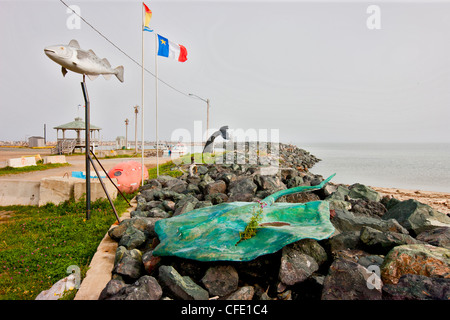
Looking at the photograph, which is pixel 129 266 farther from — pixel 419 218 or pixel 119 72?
pixel 119 72

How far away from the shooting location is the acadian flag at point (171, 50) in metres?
10.3

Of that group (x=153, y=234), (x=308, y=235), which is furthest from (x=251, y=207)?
(x=153, y=234)

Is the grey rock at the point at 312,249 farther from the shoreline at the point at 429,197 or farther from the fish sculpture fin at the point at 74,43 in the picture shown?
the shoreline at the point at 429,197

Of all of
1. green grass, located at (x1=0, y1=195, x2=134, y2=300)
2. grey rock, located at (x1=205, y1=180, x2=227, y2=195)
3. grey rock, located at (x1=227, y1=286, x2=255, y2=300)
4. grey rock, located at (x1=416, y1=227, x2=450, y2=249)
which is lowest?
green grass, located at (x1=0, y1=195, x2=134, y2=300)

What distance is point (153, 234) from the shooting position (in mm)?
4832

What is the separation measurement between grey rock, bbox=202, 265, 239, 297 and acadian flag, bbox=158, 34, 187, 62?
30.8ft

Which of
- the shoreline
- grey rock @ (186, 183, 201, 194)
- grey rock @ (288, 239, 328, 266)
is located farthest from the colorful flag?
the shoreline

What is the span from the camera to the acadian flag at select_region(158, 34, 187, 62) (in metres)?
10.3

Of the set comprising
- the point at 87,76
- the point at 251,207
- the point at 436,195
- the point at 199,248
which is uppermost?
the point at 87,76

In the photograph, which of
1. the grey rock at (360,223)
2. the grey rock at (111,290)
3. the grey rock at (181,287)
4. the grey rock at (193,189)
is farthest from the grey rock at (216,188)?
the grey rock at (111,290)

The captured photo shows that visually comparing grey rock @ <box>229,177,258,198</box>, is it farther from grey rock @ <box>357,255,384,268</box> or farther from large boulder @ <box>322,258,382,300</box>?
large boulder @ <box>322,258,382,300</box>

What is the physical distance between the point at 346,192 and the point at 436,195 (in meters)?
9.11
